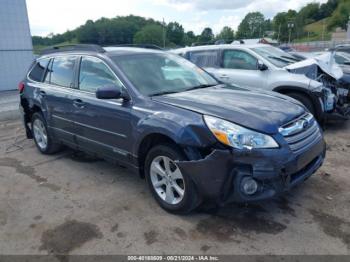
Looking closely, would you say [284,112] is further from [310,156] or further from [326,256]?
[326,256]

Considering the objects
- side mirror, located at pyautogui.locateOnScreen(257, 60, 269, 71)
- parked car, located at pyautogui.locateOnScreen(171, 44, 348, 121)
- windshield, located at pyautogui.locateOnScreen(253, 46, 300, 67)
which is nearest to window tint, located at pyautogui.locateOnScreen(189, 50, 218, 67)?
parked car, located at pyautogui.locateOnScreen(171, 44, 348, 121)

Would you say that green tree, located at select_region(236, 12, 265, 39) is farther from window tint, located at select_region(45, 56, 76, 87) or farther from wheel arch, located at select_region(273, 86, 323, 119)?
window tint, located at select_region(45, 56, 76, 87)

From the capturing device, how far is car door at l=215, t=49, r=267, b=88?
679cm

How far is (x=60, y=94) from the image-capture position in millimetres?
4637

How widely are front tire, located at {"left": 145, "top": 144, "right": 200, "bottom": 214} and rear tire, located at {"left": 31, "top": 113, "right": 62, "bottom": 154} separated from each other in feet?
8.06

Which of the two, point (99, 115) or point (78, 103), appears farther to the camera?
point (78, 103)

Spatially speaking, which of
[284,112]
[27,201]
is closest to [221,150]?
[284,112]

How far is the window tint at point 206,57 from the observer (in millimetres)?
7644

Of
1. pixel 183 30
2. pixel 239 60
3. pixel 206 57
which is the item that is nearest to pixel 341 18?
pixel 183 30

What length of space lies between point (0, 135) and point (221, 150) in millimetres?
5955

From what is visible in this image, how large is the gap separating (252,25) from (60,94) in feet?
371

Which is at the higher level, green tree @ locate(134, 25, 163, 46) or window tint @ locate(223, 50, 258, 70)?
green tree @ locate(134, 25, 163, 46)

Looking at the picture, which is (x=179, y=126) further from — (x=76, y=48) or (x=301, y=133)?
(x=76, y=48)

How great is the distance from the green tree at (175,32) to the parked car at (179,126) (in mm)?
58381
